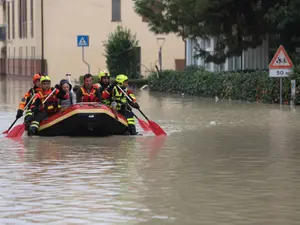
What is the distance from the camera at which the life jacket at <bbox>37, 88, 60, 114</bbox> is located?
16578 mm

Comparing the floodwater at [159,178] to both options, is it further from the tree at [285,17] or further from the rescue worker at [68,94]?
the tree at [285,17]

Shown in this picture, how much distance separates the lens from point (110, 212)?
836 cm

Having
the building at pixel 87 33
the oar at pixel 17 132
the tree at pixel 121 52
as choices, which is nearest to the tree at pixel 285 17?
the oar at pixel 17 132

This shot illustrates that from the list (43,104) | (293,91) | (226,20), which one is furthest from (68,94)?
(226,20)

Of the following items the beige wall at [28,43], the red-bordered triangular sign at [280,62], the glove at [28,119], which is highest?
the beige wall at [28,43]

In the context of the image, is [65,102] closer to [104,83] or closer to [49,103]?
[49,103]

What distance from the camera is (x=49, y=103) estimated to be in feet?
54.9

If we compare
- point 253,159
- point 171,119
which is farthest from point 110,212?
point 171,119

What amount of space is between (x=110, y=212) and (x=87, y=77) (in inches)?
338

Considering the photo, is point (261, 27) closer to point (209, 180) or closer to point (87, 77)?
point (87, 77)

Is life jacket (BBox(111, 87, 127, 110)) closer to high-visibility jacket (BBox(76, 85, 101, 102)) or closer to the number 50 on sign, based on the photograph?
high-visibility jacket (BBox(76, 85, 101, 102))

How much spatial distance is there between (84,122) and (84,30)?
39.9 meters

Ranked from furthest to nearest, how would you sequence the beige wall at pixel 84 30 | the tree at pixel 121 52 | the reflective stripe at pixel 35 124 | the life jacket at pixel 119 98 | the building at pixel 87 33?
the beige wall at pixel 84 30
the building at pixel 87 33
the tree at pixel 121 52
the life jacket at pixel 119 98
the reflective stripe at pixel 35 124

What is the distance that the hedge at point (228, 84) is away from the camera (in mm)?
26948
